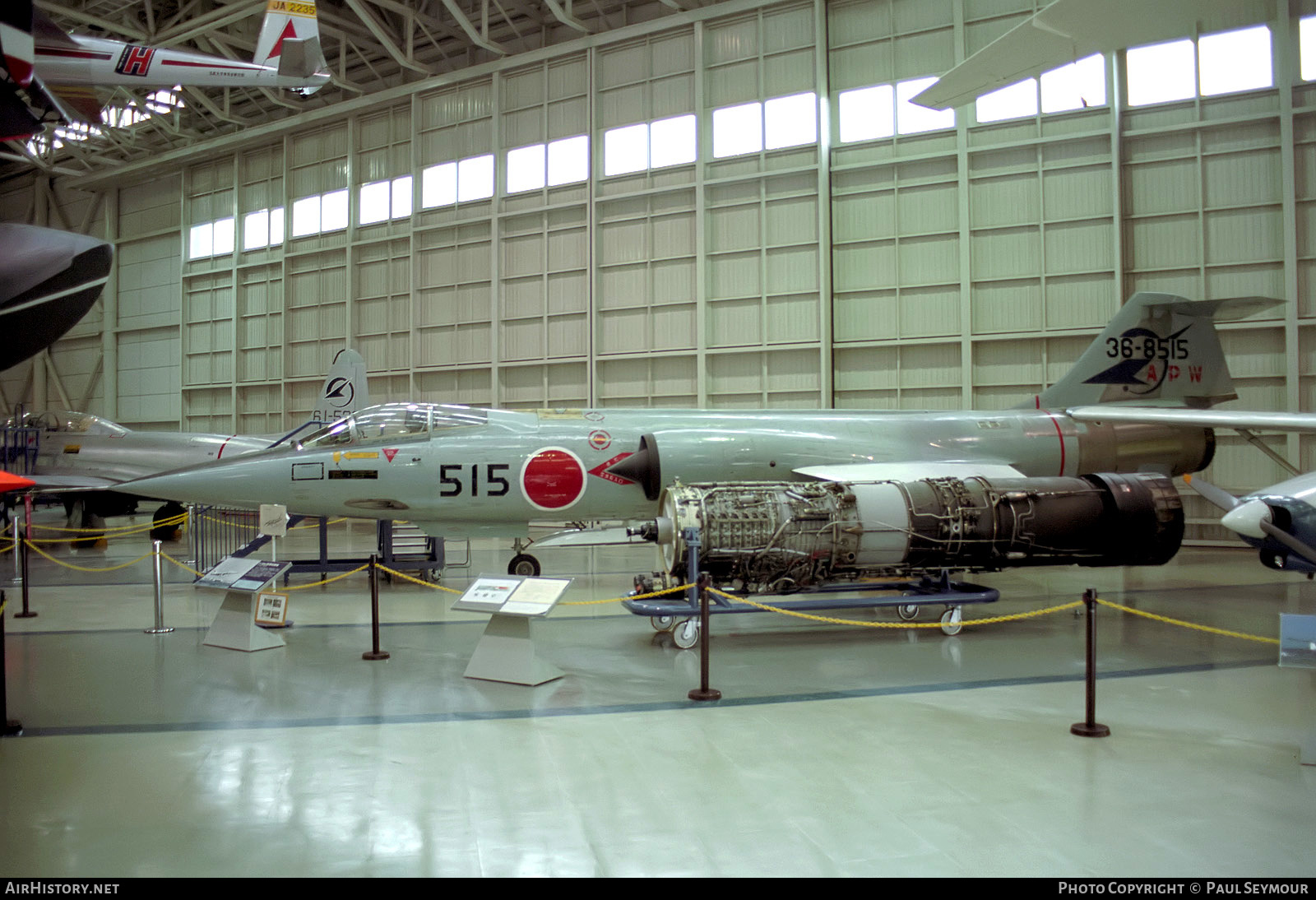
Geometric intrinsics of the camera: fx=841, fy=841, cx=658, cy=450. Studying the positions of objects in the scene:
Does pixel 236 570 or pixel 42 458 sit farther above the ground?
pixel 42 458

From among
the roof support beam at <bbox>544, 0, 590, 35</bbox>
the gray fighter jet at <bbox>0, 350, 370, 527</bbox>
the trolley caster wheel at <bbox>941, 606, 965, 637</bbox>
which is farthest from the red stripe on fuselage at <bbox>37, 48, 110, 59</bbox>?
the trolley caster wheel at <bbox>941, 606, 965, 637</bbox>

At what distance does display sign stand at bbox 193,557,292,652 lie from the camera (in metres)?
7.53

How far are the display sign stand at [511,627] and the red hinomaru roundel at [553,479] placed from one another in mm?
3478

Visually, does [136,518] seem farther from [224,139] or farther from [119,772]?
[119,772]

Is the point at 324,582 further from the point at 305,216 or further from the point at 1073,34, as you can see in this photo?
the point at 305,216

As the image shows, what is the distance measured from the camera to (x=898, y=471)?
31.4 ft

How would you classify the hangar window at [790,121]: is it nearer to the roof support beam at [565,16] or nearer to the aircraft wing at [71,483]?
the roof support beam at [565,16]

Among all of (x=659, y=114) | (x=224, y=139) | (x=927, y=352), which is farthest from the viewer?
(x=224, y=139)

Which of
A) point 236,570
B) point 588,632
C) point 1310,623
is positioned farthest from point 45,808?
point 1310,623

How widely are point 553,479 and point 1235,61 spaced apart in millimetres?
14836

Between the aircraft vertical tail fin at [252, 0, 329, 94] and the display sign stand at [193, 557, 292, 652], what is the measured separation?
504 inches

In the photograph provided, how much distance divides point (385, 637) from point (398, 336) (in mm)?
16025

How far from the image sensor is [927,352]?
1733cm

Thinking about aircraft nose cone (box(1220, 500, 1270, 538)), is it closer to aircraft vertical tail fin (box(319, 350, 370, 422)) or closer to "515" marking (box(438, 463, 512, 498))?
"515" marking (box(438, 463, 512, 498))
